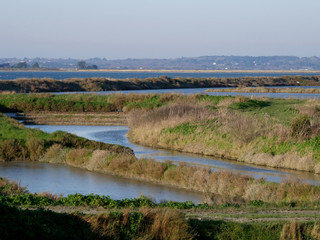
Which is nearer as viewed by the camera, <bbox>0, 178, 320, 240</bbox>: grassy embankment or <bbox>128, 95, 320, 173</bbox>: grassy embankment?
<bbox>0, 178, 320, 240</bbox>: grassy embankment

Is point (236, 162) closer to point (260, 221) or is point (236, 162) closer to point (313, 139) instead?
point (313, 139)

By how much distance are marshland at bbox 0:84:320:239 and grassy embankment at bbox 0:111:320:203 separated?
6 cm

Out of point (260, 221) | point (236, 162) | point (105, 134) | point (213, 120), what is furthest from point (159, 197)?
point (105, 134)

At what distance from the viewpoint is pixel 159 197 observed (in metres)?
23.1

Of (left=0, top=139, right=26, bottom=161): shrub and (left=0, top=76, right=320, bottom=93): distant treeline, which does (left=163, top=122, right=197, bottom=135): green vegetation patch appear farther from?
(left=0, top=76, right=320, bottom=93): distant treeline

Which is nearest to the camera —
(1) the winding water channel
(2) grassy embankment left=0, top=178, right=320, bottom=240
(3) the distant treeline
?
(2) grassy embankment left=0, top=178, right=320, bottom=240

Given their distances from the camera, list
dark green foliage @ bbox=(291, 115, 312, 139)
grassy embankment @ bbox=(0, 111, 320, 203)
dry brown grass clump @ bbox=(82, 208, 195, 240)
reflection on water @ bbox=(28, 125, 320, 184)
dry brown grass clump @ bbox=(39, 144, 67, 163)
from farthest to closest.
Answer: dark green foliage @ bbox=(291, 115, 312, 139) < dry brown grass clump @ bbox=(39, 144, 67, 163) < reflection on water @ bbox=(28, 125, 320, 184) < grassy embankment @ bbox=(0, 111, 320, 203) < dry brown grass clump @ bbox=(82, 208, 195, 240)

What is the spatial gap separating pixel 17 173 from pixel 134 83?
85.2m

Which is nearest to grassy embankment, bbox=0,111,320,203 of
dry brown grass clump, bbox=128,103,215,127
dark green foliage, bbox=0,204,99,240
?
dark green foliage, bbox=0,204,99,240

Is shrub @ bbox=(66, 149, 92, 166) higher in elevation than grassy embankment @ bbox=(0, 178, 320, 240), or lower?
lower

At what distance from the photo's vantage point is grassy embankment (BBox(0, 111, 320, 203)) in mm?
21656

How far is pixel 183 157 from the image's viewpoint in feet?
116

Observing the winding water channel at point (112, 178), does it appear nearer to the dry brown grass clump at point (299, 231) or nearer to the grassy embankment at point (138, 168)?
the grassy embankment at point (138, 168)

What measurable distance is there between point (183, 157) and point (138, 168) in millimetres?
8756
